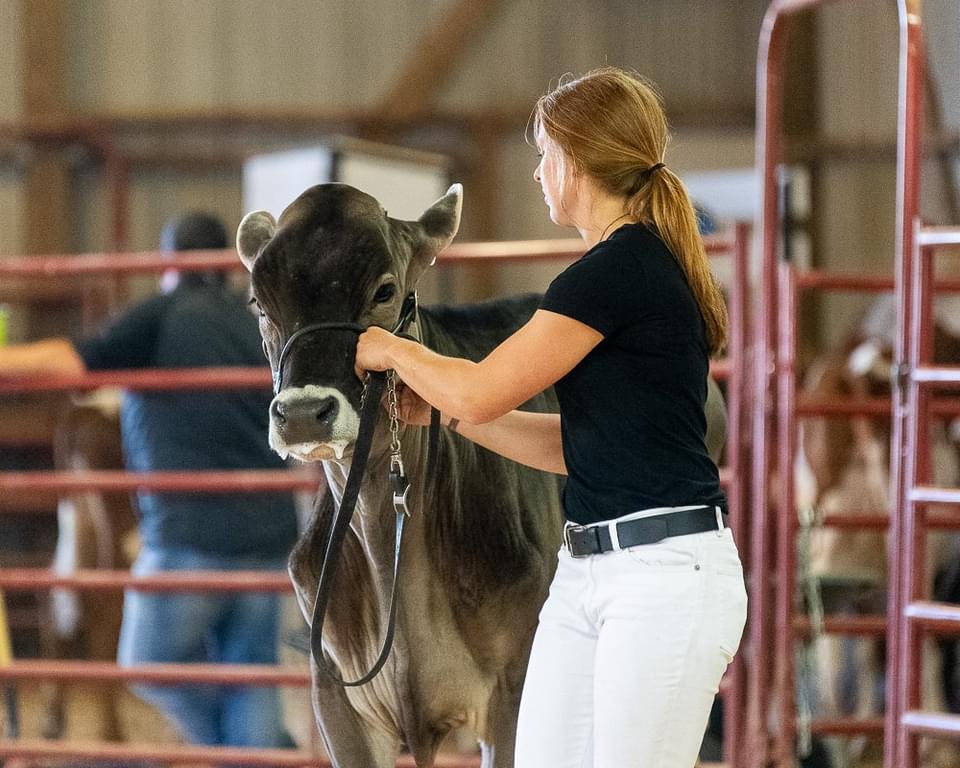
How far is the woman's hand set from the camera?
2117 mm

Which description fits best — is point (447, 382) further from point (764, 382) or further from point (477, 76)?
point (477, 76)

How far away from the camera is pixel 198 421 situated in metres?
4.27

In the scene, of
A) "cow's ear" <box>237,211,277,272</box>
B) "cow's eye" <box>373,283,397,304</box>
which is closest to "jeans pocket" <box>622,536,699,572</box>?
"cow's eye" <box>373,283,397,304</box>

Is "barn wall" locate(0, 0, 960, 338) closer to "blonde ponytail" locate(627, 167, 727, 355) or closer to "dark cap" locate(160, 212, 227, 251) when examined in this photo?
"dark cap" locate(160, 212, 227, 251)

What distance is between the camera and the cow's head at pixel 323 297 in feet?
6.85

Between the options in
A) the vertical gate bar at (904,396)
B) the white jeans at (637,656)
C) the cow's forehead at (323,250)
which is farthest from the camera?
the vertical gate bar at (904,396)

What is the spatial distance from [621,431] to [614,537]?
5.8 inches

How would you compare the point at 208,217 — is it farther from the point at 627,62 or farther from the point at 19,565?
the point at 627,62

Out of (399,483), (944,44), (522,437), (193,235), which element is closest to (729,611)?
(522,437)

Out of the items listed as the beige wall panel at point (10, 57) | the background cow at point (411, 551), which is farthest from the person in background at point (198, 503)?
the beige wall panel at point (10, 57)

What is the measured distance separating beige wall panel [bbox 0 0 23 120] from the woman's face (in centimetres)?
890

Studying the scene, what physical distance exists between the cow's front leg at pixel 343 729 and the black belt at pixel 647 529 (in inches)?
25.9

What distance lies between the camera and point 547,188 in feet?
7.13

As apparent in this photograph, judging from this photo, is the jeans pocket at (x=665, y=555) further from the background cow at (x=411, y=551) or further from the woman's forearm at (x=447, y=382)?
the background cow at (x=411, y=551)
